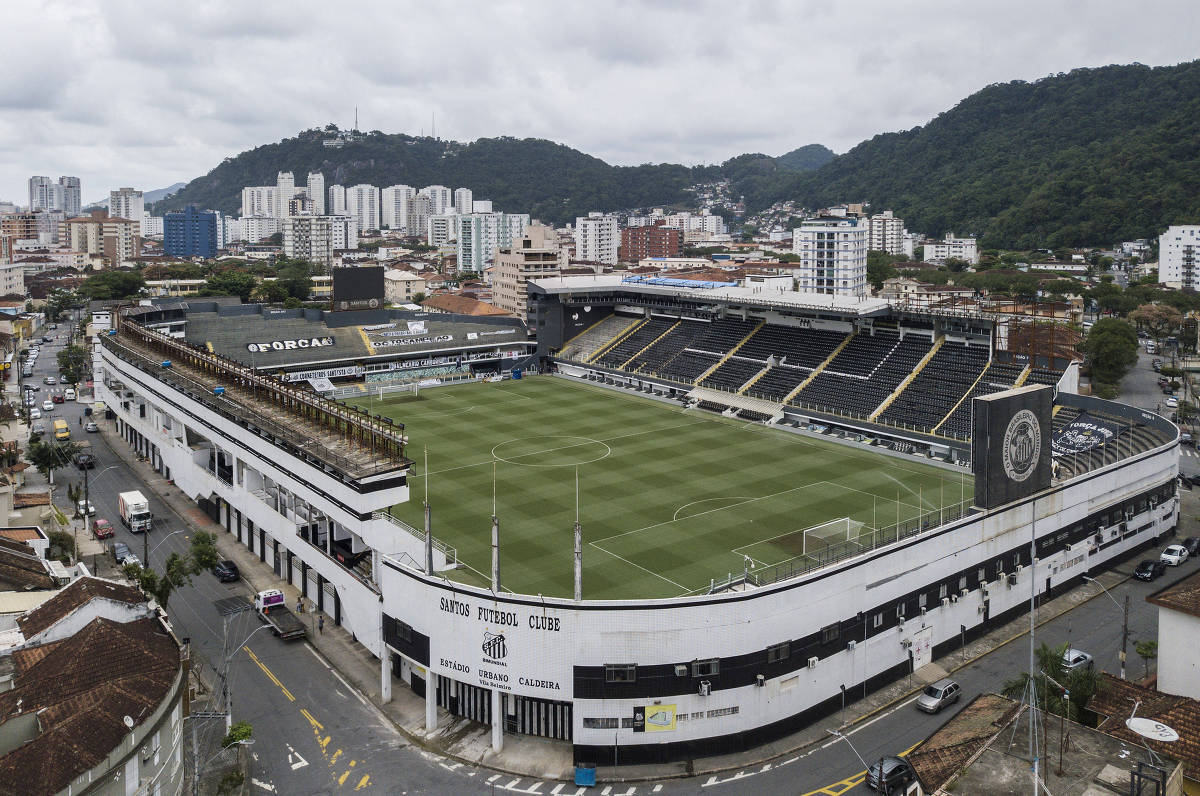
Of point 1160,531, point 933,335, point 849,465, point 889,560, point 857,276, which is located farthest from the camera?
point 857,276

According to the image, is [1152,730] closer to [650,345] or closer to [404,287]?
[650,345]

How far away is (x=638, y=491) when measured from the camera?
4484 centimetres

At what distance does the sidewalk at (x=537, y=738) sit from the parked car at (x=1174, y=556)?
2.29m

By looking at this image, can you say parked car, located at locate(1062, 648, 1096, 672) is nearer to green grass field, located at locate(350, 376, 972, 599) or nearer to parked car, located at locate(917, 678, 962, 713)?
parked car, located at locate(917, 678, 962, 713)

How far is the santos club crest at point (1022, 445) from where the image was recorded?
111ft

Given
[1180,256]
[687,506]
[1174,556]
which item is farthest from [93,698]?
[1180,256]

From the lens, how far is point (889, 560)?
29719mm

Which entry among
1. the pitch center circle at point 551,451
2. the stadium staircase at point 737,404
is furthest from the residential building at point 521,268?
the pitch center circle at point 551,451

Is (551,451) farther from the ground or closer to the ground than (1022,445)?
closer to the ground

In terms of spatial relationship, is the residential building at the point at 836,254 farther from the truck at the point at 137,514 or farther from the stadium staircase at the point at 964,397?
the truck at the point at 137,514

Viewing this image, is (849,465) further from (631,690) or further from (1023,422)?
(631,690)

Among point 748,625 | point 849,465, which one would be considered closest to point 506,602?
point 748,625

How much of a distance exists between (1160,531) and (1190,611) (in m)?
18.5

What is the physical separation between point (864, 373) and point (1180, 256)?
95.5 m
